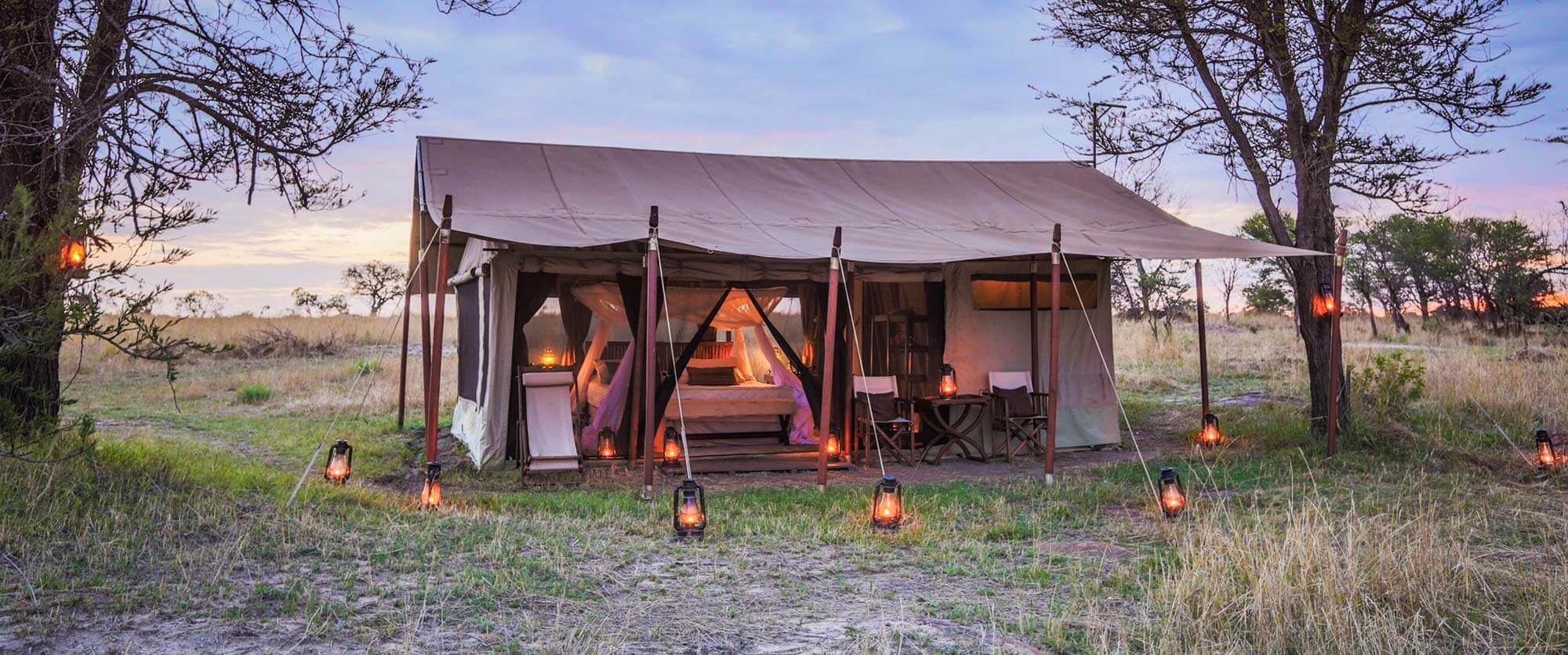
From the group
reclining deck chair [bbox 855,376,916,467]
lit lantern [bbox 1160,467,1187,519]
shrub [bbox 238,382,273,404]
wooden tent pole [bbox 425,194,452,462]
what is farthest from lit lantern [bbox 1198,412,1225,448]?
shrub [bbox 238,382,273,404]

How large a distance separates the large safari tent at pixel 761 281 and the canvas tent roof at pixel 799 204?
2cm

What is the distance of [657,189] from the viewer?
7477 mm

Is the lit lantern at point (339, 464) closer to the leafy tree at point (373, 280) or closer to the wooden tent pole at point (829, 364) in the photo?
the wooden tent pole at point (829, 364)

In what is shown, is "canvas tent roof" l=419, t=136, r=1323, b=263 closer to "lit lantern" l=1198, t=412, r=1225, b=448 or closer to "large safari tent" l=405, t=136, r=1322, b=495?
"large safari tent" l=405, t=136, r=1322, b=495

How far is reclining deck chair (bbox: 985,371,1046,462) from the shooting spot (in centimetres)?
782

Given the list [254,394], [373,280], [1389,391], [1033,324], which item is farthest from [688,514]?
[373,280]

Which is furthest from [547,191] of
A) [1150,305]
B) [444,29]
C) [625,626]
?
[1150,305]

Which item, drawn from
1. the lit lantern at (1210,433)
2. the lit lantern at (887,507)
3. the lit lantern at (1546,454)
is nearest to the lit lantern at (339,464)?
the lit lantern at (887,507)

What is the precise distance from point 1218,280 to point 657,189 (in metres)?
21.1

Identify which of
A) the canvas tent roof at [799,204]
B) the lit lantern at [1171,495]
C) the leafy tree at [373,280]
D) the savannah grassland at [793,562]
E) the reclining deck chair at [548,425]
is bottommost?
the savannah grassland at [793,562]

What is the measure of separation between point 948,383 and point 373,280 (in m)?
21.1

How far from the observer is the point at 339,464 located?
5.98 metres

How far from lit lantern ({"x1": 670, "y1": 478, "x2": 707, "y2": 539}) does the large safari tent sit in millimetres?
1178

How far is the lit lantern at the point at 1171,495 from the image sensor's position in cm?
506
